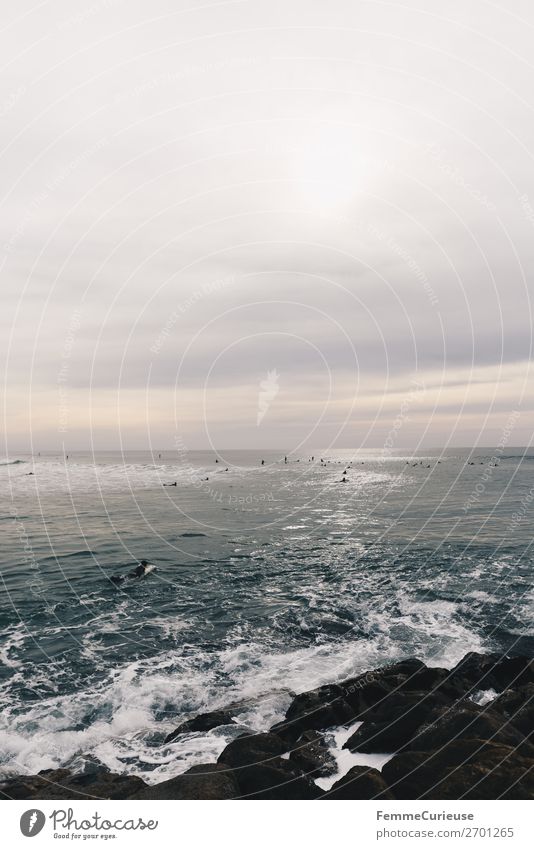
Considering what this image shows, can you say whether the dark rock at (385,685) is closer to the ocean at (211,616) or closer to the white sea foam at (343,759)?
the white sea foam at (343,759)

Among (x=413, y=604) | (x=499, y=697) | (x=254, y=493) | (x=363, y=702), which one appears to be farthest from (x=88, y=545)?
(x=254, y=493)

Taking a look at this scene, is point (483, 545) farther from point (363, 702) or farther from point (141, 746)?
point (141, 746)

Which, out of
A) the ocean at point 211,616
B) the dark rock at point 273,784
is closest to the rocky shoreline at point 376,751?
A: the dark rock at point 273,784

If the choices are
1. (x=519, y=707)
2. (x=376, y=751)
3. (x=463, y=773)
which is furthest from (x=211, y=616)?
(x=463, y=773)
